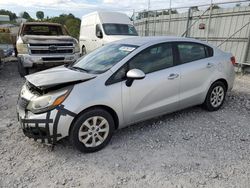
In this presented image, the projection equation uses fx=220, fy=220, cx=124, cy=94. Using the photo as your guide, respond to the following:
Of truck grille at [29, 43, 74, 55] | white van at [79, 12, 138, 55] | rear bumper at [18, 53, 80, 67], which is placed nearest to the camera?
rear bumper at [18, 53, 80, 67]

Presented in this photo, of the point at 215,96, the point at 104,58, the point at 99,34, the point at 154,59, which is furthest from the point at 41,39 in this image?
the point at 215,96

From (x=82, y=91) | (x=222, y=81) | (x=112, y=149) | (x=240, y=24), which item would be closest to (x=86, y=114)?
(x=82, y=91)

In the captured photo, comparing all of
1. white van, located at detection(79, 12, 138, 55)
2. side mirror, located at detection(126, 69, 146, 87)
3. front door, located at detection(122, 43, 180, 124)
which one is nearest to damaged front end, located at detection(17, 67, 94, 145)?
side mirror, located at detection(126, 69, 146, 87)

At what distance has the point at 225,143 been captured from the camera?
11.3 feet

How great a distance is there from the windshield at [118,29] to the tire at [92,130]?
22.8 feet

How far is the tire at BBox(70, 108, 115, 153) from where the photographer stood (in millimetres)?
3003

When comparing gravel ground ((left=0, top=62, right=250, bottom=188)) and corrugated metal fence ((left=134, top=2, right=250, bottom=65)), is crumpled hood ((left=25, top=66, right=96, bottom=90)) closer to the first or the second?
gravel ground ((left=0, top=62, right=250, bottom=188))

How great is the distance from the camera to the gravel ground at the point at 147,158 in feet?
8.70

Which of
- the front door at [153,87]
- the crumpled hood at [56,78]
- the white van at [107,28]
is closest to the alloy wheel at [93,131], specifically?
the front door at [153,87]

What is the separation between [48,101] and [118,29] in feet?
24.9

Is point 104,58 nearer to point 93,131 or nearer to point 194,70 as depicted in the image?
point 93,131

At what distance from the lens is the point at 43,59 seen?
7227 millimetres

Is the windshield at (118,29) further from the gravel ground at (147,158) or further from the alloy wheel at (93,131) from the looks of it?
the alloy wheel at (93,131)

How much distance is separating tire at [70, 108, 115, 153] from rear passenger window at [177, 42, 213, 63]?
181cm
